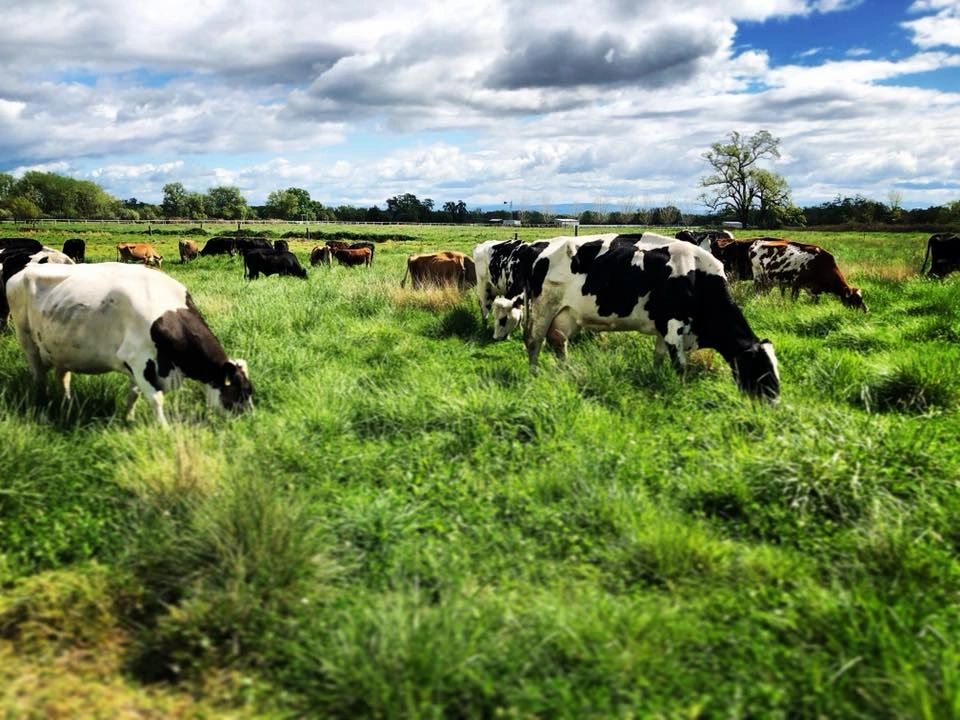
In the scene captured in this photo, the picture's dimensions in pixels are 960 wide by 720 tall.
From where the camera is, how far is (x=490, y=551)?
399 centimetres

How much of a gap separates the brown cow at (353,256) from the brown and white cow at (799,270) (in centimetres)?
1718

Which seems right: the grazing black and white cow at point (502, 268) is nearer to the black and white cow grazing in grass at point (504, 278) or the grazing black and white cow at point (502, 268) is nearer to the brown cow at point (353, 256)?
the black and white cow grazing in grass at point (504, 278)

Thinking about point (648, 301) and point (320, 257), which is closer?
point (648, 301)

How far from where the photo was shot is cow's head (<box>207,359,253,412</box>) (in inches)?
235

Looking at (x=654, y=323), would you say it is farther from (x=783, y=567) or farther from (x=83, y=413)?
(x=83, y=413)

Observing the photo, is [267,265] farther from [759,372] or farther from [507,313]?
[759,372]

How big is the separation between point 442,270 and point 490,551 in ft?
42.5

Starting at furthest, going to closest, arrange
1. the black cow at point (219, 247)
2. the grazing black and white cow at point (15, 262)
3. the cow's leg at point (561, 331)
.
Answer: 1. the black cow at point (219, 247)
2. the grazing black and white cow at point (15, 262)
3. the cow's leg at point (561, 331)

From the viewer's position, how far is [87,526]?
416 centimetres

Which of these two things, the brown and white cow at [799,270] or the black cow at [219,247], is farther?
the black cow at [219,247]

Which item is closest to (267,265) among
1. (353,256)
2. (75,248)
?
(353,256)

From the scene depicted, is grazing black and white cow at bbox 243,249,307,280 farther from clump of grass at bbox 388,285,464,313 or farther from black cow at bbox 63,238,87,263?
black cow at bbox 63,238,87,263

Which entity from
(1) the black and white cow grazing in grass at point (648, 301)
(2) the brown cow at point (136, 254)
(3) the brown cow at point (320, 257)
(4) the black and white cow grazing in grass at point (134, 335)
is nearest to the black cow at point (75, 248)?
(2) the brown cow at point (136, 254)

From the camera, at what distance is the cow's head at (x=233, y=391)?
5980 mm
